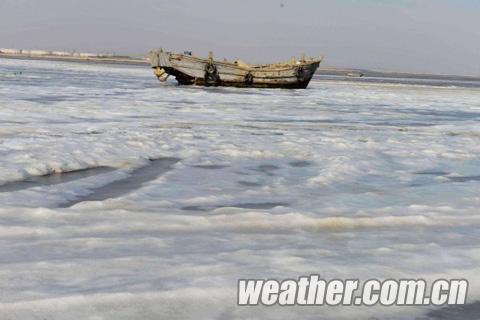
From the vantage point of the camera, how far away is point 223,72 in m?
38.3

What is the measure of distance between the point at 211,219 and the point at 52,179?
241 centimetres

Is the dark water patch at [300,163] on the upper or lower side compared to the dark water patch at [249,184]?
upper

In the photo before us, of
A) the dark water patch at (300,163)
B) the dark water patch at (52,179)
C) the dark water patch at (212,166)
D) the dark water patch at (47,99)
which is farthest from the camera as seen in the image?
the dark water patch at (47,99)

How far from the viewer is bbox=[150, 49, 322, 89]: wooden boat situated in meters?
38.0

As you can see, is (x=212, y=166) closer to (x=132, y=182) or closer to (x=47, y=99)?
(x=132, y=182)

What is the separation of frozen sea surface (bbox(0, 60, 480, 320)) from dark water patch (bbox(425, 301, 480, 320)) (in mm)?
18

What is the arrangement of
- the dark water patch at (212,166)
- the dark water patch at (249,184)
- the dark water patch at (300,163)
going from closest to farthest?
1. the dark water patch at (249,184)
2. the dark water patch at (212,166)
3. the dark water patch at (300,163)

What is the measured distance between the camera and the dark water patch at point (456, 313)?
3.45 meters

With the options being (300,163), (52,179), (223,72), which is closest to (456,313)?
(52,179)

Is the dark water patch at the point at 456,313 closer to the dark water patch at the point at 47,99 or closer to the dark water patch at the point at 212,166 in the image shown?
the dark water patch at the point at 212,166

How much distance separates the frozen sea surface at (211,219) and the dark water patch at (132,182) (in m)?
0.02

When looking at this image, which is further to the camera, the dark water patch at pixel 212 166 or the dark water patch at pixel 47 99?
the dark water patch at pixel 47 99

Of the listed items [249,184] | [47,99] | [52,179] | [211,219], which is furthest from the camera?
[47,99]

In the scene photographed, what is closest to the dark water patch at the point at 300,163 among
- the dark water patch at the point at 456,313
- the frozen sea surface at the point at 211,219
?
the frozen sea surface at the point at 211,219
